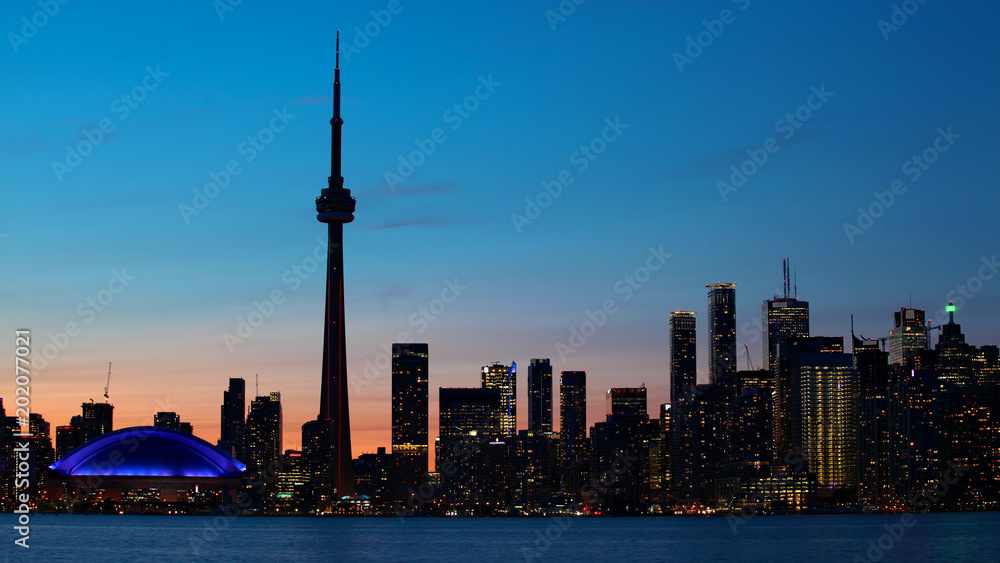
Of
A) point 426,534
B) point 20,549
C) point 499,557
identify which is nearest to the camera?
point 499,557

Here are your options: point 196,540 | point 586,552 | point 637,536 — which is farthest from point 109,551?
point 637,536

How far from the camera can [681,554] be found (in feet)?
447

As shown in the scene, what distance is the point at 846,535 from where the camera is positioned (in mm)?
173125

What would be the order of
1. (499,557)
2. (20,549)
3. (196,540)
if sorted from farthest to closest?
(196,540)
(20,549)
(499,557)

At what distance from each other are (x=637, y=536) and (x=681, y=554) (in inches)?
1577

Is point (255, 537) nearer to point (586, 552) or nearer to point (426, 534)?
point (426, 534)

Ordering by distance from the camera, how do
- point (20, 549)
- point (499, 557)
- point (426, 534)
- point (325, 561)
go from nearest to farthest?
point (325, 561)
point (499, 557)
point (20, 549)
point (426, 534)

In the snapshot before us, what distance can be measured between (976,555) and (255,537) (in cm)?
9021

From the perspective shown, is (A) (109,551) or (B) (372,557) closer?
(B) (372,557)

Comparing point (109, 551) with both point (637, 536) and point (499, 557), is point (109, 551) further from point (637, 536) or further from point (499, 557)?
point (637, 536)

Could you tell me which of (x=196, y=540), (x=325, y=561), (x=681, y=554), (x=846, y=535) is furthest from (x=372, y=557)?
(x=846, y=535)

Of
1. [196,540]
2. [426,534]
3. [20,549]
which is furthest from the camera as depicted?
[426,534]

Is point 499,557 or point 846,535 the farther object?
point 846,535

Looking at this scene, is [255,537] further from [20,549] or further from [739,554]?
[739,554]
